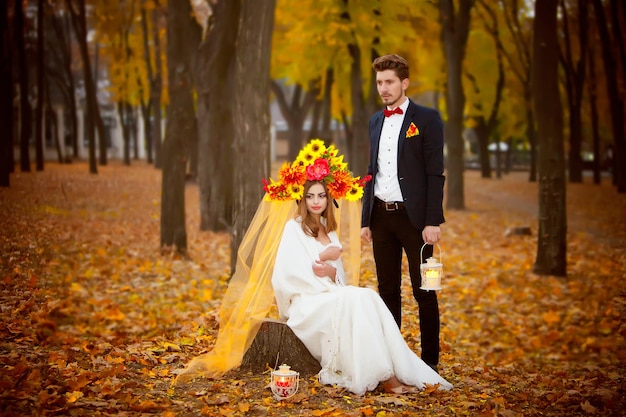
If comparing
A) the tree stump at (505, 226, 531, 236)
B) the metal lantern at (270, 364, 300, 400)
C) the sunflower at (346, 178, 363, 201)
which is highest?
the sunflower at (346, 178, 363, 201)

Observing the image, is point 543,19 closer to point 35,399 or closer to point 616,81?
point 35,399

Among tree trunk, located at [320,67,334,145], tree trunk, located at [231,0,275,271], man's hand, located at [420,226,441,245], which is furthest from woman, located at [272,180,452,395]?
tree trunk, located at [320,67,334,145]

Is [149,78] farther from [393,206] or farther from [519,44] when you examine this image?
[393,206]

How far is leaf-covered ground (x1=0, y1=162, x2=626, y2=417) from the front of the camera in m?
5.25

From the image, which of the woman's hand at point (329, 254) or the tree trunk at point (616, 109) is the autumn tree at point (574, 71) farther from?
the woman's hand at point (329, 254)

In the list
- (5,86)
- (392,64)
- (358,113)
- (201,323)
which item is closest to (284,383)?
(392,64)

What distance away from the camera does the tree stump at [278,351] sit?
5797mm

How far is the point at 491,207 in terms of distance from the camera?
20.7 meters

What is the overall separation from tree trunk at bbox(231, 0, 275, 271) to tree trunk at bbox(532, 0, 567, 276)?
4.31 m

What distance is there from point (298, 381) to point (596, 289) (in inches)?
250

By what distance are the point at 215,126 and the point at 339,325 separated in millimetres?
8807

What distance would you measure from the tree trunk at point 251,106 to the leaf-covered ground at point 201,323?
143 centimetres

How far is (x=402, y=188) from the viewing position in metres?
5.54

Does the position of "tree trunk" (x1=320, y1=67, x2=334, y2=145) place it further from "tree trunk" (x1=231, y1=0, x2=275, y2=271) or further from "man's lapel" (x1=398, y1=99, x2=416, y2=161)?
"man's lapel" (x1=398, y1=99, x2=416, y2=161)
